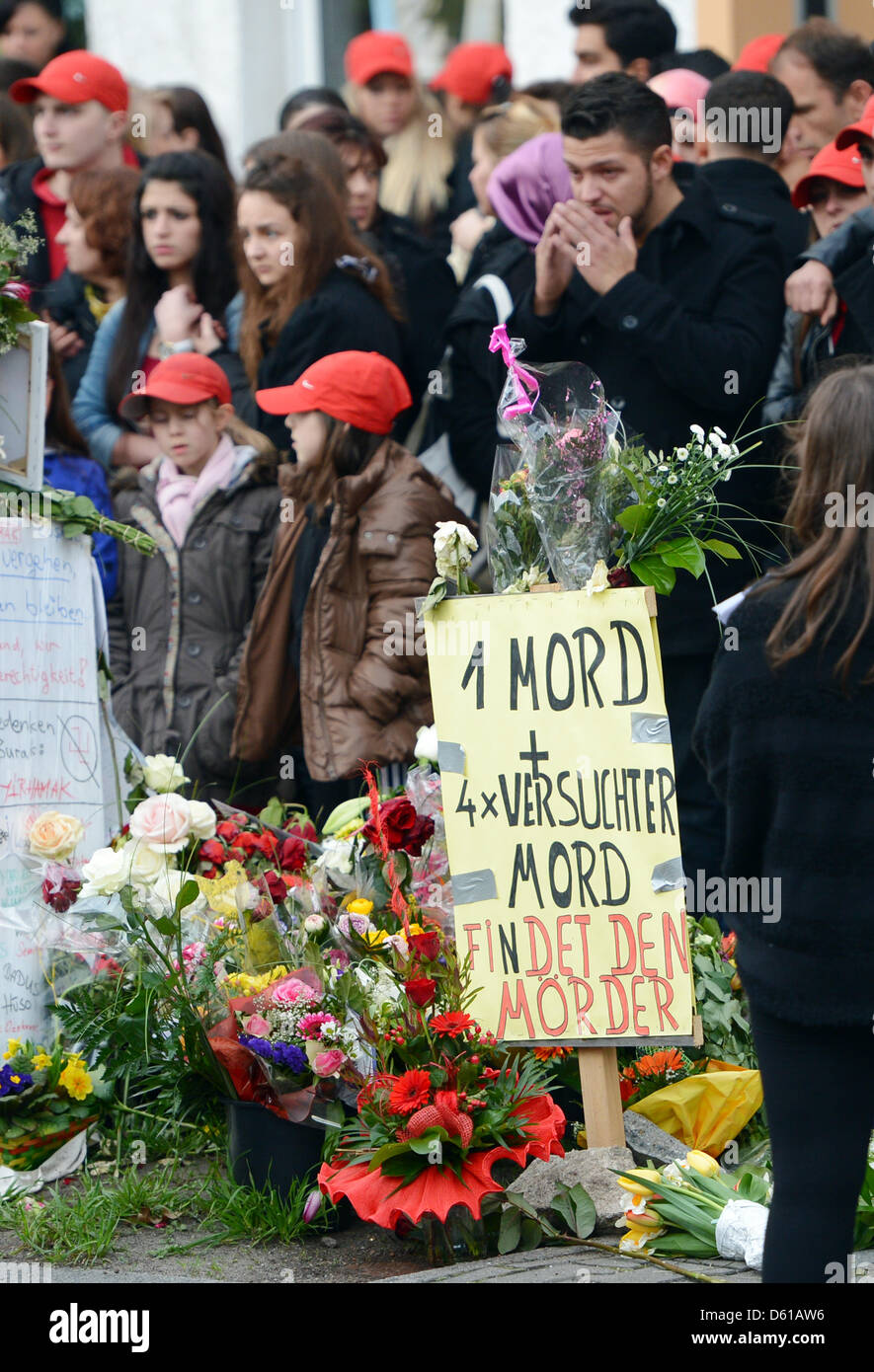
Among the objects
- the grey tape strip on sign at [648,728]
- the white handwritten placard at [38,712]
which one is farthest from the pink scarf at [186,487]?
the grey tape strip on sign at [648,728]

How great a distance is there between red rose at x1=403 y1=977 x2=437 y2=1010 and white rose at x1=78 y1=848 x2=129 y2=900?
98cm

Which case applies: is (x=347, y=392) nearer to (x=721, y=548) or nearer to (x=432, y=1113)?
(x=721, y=548)

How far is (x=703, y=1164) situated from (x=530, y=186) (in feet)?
12.5

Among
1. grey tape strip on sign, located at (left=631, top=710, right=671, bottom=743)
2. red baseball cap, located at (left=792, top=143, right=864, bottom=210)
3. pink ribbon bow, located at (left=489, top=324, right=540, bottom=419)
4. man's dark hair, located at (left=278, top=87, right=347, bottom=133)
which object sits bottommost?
grey tape strip on sign, located at (left=631, top=710, right=671, bottom=743)

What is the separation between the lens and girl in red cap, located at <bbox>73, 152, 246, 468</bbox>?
23.9 feet

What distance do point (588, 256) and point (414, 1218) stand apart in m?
3.11

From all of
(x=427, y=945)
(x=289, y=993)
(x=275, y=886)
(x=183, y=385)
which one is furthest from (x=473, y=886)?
(x=183, y=385)

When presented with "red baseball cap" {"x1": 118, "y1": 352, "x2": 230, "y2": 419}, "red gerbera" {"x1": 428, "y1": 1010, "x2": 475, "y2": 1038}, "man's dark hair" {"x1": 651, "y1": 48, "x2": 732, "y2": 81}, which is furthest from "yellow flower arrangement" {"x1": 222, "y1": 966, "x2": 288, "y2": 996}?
"man's dark hair" {"x1": 651, "y1": 48, "x2": 732, "y2": 81}

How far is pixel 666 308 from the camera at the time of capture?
5648 mm

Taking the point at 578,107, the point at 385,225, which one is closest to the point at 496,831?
the point at 578,107

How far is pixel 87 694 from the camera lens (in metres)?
5.54

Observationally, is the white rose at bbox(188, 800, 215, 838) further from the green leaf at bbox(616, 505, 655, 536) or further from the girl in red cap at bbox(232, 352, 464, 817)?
the green leaf at bbox(616, 505, 655, 536)

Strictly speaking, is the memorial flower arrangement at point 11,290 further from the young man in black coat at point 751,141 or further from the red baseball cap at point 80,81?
the red baseball cap at point 80,81

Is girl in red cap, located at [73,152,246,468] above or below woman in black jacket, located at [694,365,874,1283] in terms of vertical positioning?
above
